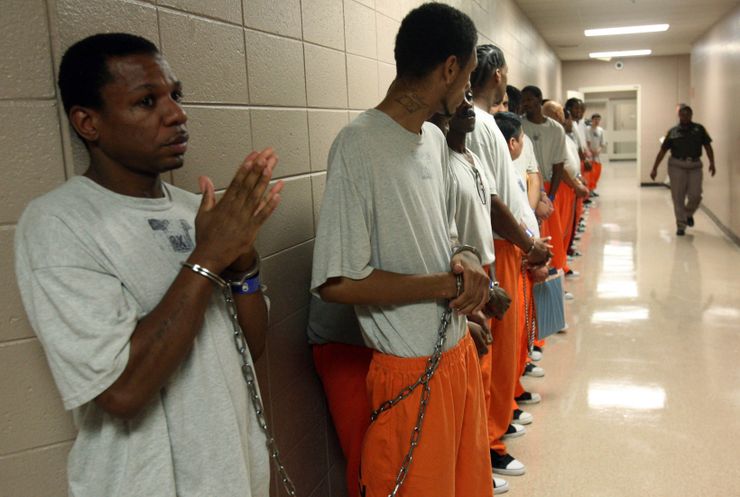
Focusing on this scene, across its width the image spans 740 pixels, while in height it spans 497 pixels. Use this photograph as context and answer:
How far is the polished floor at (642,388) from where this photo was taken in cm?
270

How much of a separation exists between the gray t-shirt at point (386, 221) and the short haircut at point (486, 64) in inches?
41.5

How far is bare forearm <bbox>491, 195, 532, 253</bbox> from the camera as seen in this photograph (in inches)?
102

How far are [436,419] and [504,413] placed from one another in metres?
1.31

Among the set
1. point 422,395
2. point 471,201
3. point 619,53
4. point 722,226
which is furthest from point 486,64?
point 619,53

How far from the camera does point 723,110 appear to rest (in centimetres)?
892

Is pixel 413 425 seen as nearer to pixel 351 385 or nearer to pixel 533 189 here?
pixel 351 385

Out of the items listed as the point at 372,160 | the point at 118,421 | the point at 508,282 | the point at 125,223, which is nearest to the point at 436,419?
the point at 372,160

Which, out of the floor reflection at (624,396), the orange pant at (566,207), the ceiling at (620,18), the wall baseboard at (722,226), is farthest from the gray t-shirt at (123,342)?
the wall baseboard at (722,226)

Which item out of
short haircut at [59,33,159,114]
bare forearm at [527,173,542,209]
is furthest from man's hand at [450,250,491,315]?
bare forearm at [527,173,542,209]

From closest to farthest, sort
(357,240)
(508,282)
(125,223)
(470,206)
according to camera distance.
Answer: (125,223)
(357,240)
(470,206)
(508,282)

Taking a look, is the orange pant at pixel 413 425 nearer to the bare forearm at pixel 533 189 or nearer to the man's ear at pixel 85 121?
the man's ear at pixel 85 121

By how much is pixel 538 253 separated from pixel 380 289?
144 centimetres

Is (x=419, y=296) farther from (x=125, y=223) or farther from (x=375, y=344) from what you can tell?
(x=125, y=223)

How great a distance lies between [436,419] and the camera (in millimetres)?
1678
